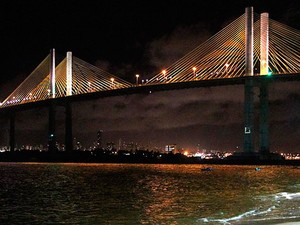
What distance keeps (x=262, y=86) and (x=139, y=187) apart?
122 ft

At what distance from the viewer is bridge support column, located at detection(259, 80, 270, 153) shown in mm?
72812

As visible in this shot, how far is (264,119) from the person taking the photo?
73938mm

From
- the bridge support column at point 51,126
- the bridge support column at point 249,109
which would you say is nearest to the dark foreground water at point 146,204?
the bridge support column at point 249,109

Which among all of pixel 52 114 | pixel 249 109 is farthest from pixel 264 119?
pixel 52 114

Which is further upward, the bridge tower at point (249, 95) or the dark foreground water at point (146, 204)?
the bridge tower at point (249, 95)

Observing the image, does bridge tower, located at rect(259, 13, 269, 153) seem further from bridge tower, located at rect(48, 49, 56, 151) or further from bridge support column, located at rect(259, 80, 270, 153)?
bridge tower, located at rect(48, 49, 56, 151)

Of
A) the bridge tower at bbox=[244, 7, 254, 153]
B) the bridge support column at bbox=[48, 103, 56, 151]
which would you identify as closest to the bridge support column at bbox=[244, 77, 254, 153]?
the bridge tower at bbox=[244, 7, 254, 153]

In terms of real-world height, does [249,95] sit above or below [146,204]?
above

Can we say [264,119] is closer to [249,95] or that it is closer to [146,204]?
[249,95]

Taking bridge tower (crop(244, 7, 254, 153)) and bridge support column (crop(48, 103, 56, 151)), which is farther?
bridge support column (crop(48, 103, 56, 151))

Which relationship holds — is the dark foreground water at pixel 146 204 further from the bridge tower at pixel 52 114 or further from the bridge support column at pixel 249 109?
the bridge tower at pixel 52 114

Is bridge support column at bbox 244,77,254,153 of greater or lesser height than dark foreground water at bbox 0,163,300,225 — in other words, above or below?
above

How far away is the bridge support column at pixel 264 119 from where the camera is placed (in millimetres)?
72812

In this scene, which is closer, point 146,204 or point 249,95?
point 146,204
